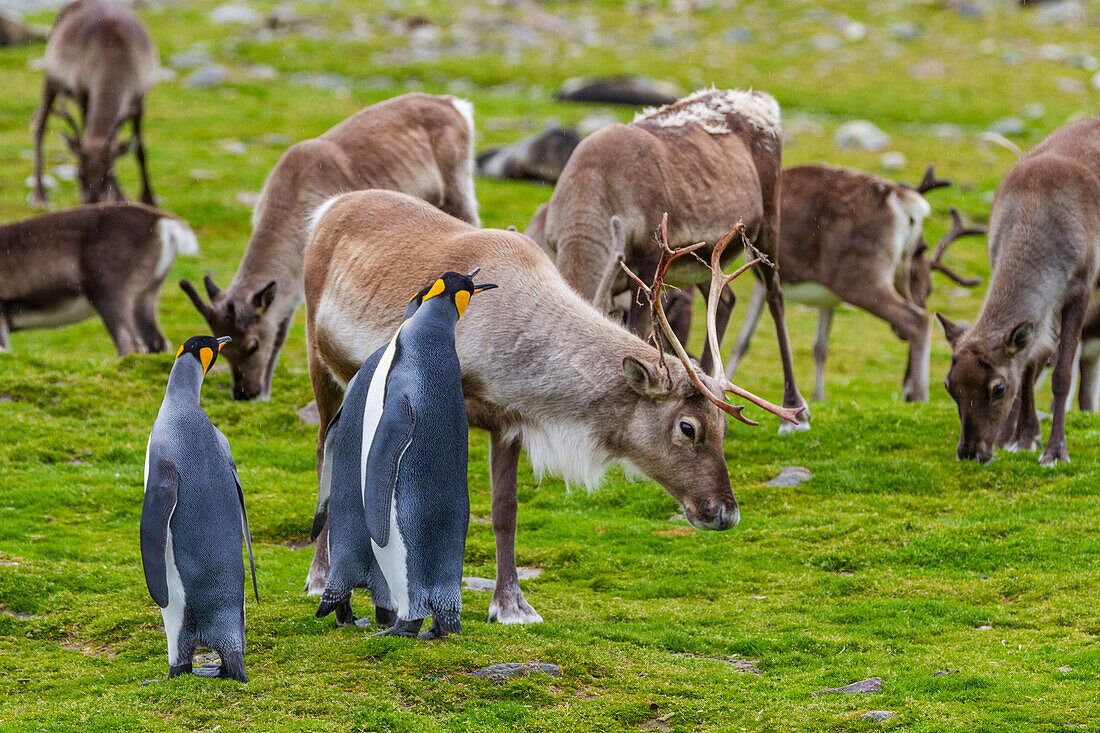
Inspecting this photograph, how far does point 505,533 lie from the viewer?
8164 mm

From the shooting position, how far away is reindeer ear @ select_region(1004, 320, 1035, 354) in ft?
38.4

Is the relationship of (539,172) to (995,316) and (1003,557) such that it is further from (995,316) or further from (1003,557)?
(1003,557)

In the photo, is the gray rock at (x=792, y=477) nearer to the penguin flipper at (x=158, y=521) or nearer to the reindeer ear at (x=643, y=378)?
the reindeer ear at (x=643, y=378)

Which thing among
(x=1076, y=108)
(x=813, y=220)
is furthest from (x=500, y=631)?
(x=1076, y=108)

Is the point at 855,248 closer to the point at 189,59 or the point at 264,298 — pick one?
the point at 264,298

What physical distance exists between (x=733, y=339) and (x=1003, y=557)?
1151cm

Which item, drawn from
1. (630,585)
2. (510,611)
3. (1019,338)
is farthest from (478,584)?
(1019,338)

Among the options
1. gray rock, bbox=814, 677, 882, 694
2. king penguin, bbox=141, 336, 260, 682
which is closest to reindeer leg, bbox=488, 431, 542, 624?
king penguin, bbox=141, 336, 260, 682

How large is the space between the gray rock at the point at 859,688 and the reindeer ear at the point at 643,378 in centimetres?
198

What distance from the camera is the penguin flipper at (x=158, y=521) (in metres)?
6.56

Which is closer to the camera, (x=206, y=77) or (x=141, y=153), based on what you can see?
(x=141, y=153)

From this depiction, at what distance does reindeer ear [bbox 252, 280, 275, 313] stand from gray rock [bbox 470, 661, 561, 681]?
7.46 m

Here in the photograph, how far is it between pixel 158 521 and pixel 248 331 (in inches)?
286

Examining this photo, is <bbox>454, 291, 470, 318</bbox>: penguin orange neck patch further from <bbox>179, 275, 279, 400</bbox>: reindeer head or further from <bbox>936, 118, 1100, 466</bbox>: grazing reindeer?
<bbox>179, 275, 279, 400</bbox>: reindeer head
